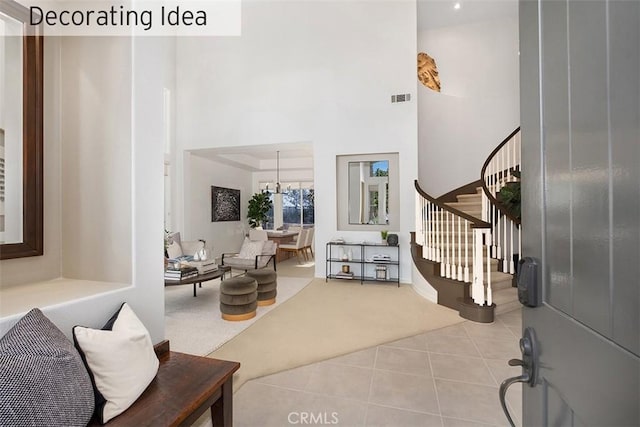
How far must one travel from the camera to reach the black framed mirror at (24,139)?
154cm

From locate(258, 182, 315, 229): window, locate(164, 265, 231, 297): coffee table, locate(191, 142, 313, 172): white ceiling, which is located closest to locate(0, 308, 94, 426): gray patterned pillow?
locate(164, 265, 231, 297): coffee table

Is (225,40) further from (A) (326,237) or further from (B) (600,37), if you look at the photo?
(B) (600,37)

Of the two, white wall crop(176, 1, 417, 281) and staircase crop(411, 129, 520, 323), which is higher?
white wall crop(176, 1, 417, 281)

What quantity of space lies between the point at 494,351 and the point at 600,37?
2.89 meters

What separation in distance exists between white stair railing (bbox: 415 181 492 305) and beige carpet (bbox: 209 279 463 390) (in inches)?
17.9

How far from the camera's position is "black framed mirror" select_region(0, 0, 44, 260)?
1.54 meters

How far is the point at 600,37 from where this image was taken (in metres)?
0.50

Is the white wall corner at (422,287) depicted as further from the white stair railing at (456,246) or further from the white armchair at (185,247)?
the white armchair at (185,247)

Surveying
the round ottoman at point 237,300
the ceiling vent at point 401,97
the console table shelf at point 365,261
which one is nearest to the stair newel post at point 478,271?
the console table shelf at point 365,261

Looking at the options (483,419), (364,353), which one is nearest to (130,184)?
(364,353)

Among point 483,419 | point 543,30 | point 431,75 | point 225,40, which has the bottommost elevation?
point 483,419

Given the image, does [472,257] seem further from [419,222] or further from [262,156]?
[262,156]

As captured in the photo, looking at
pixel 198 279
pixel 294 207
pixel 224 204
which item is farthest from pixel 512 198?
pixel 294 207

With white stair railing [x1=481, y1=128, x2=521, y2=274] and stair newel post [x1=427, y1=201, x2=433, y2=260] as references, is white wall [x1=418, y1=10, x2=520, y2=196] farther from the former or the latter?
stair newel post [x1=427, y1=201, x2=433, y2=260]
